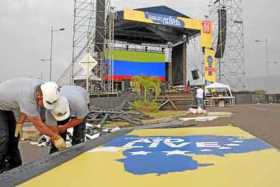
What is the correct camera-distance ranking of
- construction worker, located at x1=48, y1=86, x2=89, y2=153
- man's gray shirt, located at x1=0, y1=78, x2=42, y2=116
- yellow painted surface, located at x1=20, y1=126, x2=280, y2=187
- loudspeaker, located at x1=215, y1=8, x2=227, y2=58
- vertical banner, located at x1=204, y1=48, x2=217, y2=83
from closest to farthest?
yellow painted surface, located at x1=20, y1=126, x2=280, y2=187 < man's gray shirt, located at x1=0, y1=78, x2=42, y2=116 < construction worker, located at x1=48, y1=86, x2=89, y2=153 < vertical banner, located at x1=204, y1=48, x2=217, y2=83 < loudspeaker, located at x1=215, y1=8, x2=227, y2=58

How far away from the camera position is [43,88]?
5.20m

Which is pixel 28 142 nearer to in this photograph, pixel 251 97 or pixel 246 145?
pixel 246 145

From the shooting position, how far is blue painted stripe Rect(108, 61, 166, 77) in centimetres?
5150

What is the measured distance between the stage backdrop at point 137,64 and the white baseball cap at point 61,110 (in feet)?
143

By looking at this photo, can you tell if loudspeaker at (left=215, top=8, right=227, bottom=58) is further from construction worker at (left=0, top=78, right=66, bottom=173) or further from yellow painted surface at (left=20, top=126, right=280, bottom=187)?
yellow painted surface at (left=20, top=126, right=280, bottom=187)

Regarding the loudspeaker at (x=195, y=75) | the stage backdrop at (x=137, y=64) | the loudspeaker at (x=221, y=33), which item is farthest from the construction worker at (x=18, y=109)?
the loudspeaker at (x=221, y=33)

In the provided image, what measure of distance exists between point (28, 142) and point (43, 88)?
5.84 m

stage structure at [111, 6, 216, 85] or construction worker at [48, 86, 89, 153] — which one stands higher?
stage structure at [111, 6, 216, 85]

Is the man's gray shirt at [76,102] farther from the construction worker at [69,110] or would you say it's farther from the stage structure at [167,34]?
the stage structure at [167,34]

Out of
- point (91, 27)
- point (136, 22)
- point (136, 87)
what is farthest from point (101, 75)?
point (136, 22)

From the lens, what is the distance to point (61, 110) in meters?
5.95

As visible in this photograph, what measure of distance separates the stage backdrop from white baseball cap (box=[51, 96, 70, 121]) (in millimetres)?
43704

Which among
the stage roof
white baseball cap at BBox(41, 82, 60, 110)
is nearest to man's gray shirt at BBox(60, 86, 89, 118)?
white baseball cap at BBox(41, 82, 60, 110)

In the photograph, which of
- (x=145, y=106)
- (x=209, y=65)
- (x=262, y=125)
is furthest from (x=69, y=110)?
(x=209, y=65)
